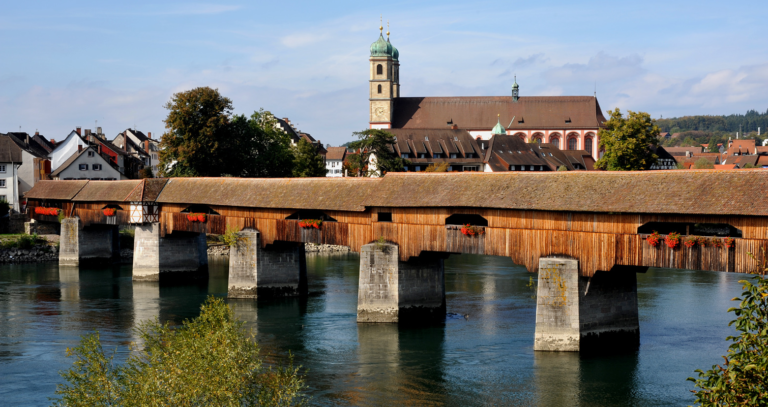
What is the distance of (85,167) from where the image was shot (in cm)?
6419

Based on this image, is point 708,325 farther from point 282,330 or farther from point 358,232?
point 282,330

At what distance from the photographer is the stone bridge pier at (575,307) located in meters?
23.8

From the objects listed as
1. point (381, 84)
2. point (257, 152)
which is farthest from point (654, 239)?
point (381, 84)

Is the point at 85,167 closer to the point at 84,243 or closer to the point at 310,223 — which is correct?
the point at 84,243

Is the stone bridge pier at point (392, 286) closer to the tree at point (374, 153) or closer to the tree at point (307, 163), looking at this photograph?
the tree at point (374, 153)

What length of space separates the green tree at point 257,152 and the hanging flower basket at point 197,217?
63.5 ft

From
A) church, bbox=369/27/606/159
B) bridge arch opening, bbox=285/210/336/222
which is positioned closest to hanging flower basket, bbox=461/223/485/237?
bridge arch opening, bbox=285/210/336/222

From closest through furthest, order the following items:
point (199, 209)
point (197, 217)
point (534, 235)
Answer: point (534, 235)
point (197, 217)
point (199, 209)

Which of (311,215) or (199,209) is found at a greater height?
(199,209)

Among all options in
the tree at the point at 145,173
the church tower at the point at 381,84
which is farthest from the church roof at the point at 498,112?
the tree at the point at 145,173

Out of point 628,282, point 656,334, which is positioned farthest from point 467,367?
point 656,334

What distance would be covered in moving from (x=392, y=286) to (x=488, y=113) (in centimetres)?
8369

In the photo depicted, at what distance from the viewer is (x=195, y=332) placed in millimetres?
14734

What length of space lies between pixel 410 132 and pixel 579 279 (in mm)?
69686
